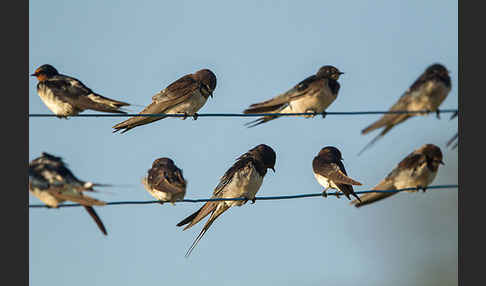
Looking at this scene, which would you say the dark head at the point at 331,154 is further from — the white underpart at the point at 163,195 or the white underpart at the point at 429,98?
the white underpart at the point at 163,195

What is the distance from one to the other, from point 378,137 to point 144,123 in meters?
3.29

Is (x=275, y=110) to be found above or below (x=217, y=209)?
above

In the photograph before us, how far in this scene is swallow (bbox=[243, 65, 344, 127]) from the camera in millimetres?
11836

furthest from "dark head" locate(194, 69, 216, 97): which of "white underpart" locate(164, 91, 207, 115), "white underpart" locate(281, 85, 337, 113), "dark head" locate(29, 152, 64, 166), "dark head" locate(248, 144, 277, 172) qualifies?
"dark head" locate(29, 152, 64, 166)

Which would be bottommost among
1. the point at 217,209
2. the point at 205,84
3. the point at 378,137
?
the point at 217,209

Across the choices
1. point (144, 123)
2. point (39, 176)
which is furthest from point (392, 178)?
point (39, 176)

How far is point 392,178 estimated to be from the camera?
12.3 meters

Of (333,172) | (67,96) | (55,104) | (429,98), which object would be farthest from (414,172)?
(55,104)

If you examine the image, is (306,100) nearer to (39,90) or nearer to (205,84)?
(205,84)

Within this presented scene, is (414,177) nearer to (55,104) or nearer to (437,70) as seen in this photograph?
(437,70)

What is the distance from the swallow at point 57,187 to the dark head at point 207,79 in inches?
140

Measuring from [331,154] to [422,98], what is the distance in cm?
291

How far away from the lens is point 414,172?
12148 mm

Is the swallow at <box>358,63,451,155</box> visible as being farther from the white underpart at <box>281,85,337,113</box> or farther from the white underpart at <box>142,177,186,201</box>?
the white underpart at <box>142,177,186,201</box>
